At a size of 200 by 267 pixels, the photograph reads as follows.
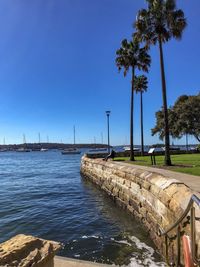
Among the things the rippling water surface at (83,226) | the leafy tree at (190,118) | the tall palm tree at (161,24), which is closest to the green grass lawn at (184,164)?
the tall palm tree at (161,24)

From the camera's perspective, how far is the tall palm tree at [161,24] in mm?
23016

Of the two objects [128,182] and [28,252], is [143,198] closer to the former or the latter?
[128,182]

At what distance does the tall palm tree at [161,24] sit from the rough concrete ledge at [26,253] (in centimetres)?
1935

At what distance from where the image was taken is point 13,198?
66.8 feet

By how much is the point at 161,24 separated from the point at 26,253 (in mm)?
23146

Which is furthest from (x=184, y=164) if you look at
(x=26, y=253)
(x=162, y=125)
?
(x=162, y=125)

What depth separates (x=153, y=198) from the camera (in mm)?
10109

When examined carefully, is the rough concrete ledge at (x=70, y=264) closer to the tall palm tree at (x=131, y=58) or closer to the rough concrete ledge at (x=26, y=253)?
the rough concrete ledge at (x=26, y=253)

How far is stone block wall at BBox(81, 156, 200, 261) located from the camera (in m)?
7.07

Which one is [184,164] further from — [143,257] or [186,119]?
[186,119]

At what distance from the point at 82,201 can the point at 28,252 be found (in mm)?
15303

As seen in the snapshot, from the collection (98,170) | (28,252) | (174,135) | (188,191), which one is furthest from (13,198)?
(174,135)

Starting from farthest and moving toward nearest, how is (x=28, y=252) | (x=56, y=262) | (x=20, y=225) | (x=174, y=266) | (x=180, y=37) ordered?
(x=180, y=37) → (x=20, y=225) → (x=174, y=266) → (x=56, y=262) → (x=28, y=252)

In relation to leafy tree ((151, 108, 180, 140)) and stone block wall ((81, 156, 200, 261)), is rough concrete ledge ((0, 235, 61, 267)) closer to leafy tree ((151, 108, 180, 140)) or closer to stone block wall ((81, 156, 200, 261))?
stone block wall ((81, 156, 200, 261))
